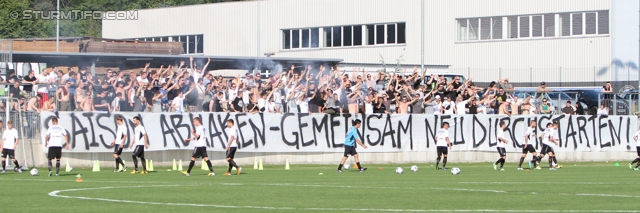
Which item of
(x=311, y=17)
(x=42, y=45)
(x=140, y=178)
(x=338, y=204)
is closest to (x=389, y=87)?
(x=140, y=178)

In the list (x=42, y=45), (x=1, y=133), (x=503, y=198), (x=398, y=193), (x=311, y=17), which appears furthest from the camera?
(x=311, y=17)

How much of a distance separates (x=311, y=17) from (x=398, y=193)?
47.3 m

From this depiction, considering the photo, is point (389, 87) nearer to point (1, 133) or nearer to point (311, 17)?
point (1, 133)

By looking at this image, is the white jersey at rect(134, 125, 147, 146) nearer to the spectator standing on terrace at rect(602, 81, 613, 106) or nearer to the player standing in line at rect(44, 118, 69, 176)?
the player standing in line at rect(44, 118, 69, 176)

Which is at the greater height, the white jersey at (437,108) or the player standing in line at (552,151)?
the white jersey at (437,108)

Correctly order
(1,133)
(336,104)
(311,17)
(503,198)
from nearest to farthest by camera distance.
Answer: (503,198) < (1,133) < (336,104) < (311,17)

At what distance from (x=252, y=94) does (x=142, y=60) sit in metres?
6.49

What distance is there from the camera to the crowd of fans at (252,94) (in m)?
31.1

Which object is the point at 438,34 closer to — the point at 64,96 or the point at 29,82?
the point at 64,96

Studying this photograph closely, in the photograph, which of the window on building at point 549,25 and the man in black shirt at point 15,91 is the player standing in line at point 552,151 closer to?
the man in black shirt at point 15,91

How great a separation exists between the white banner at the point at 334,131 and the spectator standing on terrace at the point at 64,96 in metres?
0.27

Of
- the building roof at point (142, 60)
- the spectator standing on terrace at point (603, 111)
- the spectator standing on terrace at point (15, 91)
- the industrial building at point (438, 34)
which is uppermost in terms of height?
the industrial building at point (438, 34)

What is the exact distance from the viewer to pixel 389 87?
35.1 meters

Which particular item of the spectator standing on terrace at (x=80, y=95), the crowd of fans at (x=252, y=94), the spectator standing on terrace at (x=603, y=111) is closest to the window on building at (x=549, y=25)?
the spectator standing on terrace at (x=603, y=111)
